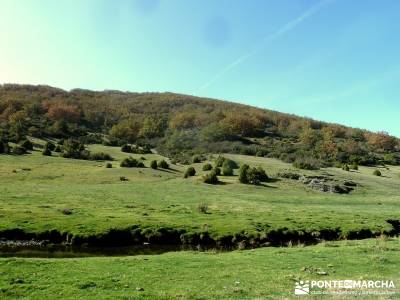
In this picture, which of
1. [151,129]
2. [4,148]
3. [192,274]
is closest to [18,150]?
[4,148]

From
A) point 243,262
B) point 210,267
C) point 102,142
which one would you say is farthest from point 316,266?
point 102,142

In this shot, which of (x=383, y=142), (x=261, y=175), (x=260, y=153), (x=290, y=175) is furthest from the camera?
(x=383, y=142)

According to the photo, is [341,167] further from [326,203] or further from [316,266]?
[316,266]

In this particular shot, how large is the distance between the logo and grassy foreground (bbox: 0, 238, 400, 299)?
24 centimetres

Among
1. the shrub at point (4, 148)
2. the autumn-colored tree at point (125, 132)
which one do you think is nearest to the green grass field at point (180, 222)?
the shrub at point (4, 148)

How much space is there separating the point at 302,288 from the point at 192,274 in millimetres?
6141

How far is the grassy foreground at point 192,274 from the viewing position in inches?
771

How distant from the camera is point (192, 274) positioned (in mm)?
23656

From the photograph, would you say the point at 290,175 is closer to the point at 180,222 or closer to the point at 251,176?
the point at 251,176

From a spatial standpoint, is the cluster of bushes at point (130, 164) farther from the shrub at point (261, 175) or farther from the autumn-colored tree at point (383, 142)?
the autumn-colored tree at point (383, 142)

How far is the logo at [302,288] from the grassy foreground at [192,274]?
24 centimetres

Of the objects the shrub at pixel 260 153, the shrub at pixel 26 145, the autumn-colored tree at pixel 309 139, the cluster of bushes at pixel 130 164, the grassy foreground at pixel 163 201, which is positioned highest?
the autumn-colored tree at pixel 309 139

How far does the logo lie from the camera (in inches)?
763

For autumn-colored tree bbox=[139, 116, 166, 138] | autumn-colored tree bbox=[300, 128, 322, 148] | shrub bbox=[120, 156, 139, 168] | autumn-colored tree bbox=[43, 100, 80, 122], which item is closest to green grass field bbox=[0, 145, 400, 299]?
shrub bbox=[120, 156, 139, 168]
